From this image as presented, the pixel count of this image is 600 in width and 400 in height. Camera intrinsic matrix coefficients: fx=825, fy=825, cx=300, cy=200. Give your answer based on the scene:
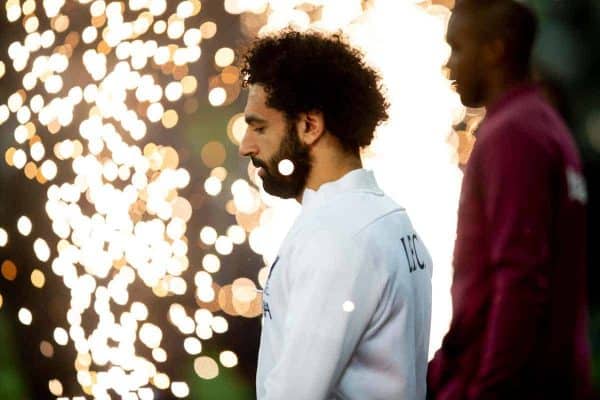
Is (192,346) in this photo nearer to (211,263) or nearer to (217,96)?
(211,263)

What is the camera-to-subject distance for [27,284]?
2.76 meters

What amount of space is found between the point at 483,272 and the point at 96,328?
1.55m

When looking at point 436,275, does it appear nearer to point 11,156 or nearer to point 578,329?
point 578,329

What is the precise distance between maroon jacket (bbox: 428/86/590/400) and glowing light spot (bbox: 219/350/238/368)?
1172 mm

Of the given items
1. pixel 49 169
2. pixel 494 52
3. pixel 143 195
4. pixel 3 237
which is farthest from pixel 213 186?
pixel 494 52

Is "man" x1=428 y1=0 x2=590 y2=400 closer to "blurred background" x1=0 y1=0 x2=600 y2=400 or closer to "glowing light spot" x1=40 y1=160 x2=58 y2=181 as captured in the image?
"blurred background" x1=0 y1=0 x2=600 y2=400

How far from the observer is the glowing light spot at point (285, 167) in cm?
134

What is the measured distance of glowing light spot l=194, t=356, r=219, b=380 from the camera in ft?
8.17

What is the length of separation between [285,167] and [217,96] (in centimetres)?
109

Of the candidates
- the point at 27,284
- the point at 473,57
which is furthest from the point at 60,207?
the point at 473,57

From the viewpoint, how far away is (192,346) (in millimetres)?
2477

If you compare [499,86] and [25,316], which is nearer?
[499,86]

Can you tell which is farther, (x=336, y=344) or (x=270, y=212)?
(x=270, y=212)

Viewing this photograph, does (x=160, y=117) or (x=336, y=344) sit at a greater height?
(x=160, y=117)
